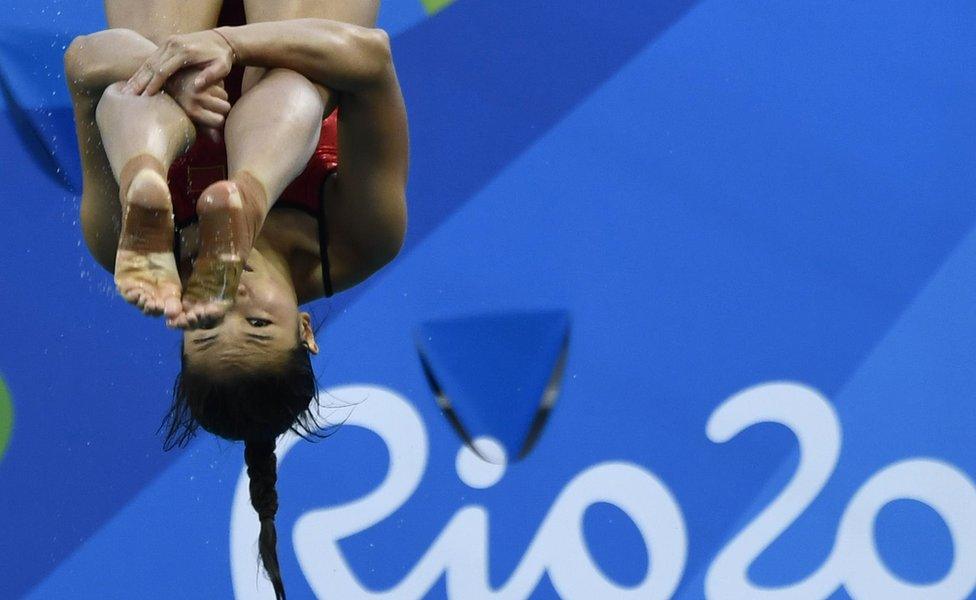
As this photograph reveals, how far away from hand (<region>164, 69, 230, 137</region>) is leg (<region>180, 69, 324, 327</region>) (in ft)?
0.08

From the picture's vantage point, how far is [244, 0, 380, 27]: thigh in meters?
2.45

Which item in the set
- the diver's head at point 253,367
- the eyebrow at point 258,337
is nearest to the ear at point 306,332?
the diver's head at point 253,367

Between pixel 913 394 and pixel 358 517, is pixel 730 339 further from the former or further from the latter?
pixel 358 517

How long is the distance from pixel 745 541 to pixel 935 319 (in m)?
0.65

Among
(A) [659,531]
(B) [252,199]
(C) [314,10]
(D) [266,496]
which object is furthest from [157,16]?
(A) [659,531]

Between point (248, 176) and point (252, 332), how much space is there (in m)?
0.34

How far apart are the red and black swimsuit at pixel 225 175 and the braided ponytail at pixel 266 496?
0.29 m

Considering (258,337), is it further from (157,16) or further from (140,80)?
(157,16)

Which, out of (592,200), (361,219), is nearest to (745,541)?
(592,200)

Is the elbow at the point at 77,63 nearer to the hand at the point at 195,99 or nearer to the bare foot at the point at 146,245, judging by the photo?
the hand at the point at 195,99

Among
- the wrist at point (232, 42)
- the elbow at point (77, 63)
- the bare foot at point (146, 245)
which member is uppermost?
the wrist at point (232, 42)

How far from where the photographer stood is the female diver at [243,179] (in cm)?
189

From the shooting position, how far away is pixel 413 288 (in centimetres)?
345

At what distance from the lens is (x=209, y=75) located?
6.84 feet
